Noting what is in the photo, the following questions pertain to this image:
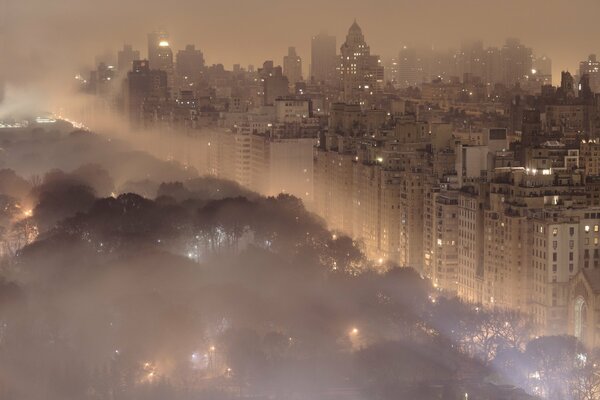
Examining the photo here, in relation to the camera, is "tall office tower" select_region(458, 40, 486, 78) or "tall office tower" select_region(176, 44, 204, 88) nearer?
"tall office tower" select_region(458, 40, 486, 78)

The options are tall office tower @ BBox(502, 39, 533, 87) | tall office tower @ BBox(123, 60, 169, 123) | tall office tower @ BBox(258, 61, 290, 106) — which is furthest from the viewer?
tall office tower @ BBox(123, 60, 169, 123)

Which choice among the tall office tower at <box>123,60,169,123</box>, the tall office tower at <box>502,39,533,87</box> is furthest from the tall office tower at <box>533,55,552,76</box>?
the tall office tower at <box>123,60,169,123</box>

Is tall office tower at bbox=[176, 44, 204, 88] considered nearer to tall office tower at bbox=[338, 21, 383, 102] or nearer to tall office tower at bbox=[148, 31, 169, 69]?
tall office tower at bbox=[148, 31, 169, 69]

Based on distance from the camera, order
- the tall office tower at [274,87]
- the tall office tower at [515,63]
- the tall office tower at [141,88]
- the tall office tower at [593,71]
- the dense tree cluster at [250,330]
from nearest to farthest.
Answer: the dense tree cluster at [250,330] → the tall office tower at [593,71] → the tall office tower at [274,87] → the tall office tower at [515,63] → the tall office tower at [141,88]

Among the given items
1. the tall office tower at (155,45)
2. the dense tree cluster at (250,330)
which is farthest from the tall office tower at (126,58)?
the dense tree cluster at (250,330)

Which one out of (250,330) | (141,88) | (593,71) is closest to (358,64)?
(141,88)

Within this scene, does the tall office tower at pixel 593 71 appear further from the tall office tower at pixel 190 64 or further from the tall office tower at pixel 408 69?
the tall office tower at pixel 190 64
